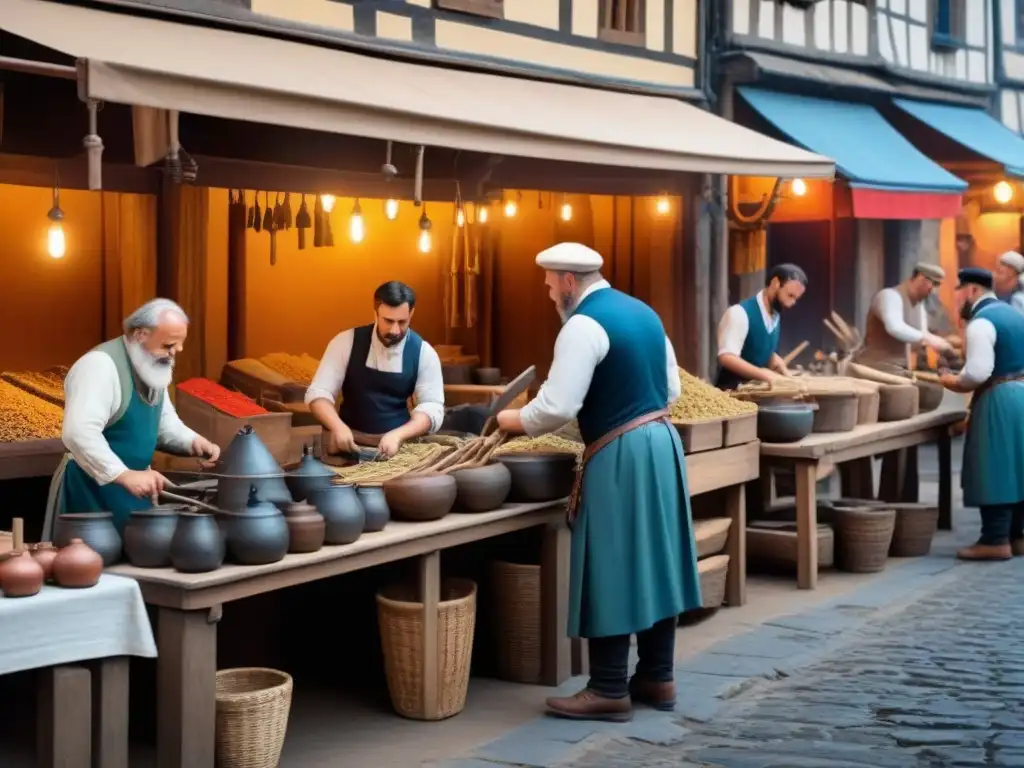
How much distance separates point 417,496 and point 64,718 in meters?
1.75

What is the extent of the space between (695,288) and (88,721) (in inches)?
342

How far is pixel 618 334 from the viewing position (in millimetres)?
6020

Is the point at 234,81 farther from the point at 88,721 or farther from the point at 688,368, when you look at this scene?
the point at 688,368

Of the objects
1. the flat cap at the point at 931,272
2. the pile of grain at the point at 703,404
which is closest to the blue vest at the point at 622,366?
the pile of grain at the point at 703,404

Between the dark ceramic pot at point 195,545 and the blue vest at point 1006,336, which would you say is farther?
the blue vest at point 1006,336

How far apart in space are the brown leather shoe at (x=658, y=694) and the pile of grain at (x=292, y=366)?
4.72m

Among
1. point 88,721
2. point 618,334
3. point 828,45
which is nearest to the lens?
point 88,721

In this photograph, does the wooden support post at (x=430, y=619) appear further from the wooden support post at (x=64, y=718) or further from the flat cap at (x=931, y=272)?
the flat cap at (x=931, y=272)

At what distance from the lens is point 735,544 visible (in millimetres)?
8312

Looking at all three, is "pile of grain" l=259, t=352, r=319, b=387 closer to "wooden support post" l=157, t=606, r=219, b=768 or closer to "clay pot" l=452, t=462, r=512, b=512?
"clay pot" l=452, t=462, r=512, b=512

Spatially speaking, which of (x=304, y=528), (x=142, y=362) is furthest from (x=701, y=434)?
(x=142, y=362)

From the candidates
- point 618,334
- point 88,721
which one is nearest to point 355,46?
point 618,334

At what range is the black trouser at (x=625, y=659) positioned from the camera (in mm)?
6148

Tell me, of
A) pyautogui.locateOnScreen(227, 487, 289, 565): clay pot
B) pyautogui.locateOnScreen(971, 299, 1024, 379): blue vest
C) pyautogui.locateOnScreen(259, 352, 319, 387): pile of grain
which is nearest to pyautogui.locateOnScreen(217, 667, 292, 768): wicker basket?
pyautogui.locateOnScreen(227, 487, 289, 565): clay pot
